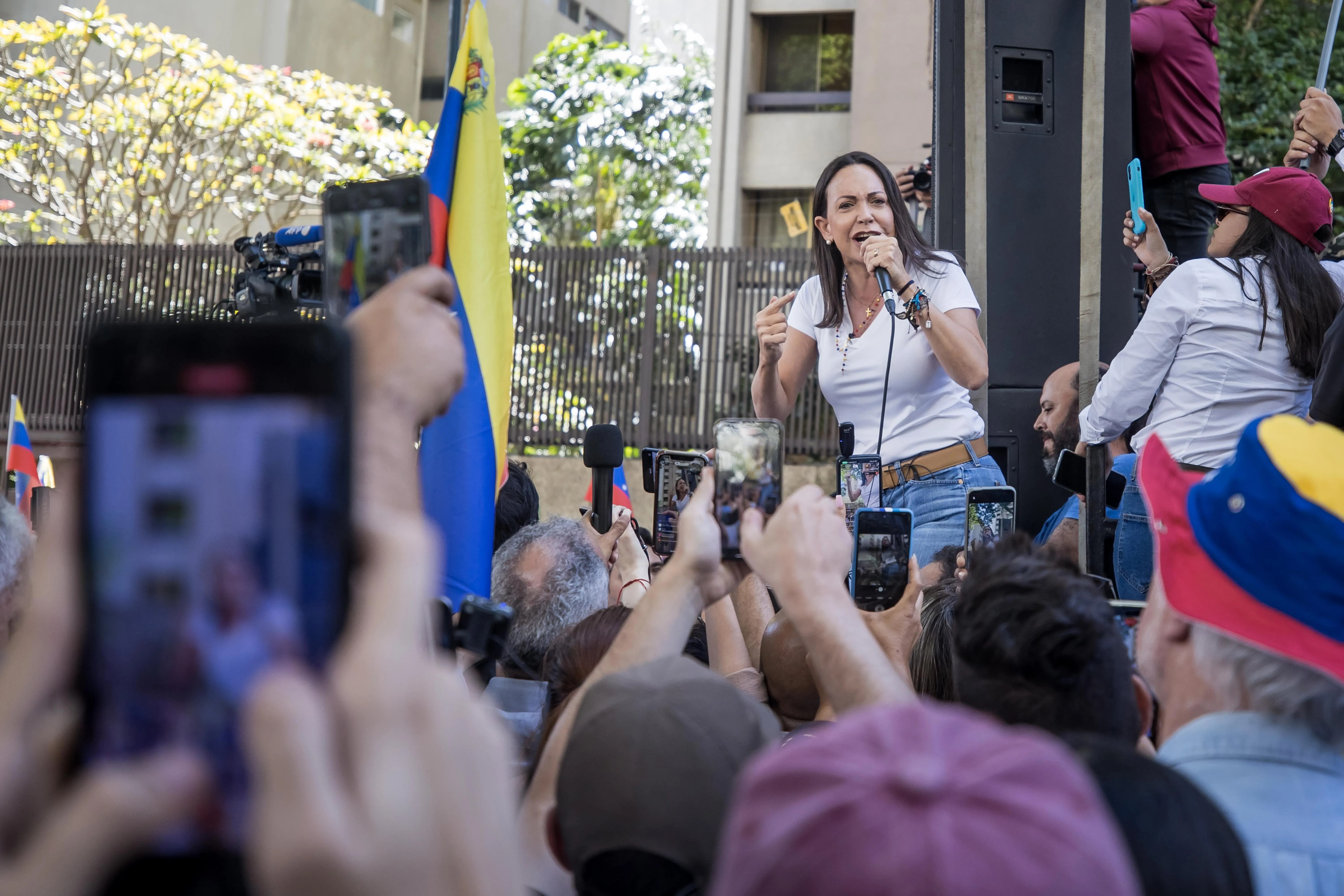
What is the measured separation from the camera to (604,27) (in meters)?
26.4

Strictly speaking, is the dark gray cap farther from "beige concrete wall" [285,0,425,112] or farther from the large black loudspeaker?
"beige concrete wall" [285,0,425,112]

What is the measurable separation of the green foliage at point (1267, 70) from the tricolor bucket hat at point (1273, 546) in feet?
36.6

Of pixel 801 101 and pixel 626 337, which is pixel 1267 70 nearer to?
pixel 801 101

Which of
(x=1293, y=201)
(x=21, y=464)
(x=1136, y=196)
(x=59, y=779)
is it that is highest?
(x=1136, y=196)

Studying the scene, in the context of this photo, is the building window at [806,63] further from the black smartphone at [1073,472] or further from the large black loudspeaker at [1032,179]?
the black smartphone at [1073,472]

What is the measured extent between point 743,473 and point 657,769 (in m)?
0.73

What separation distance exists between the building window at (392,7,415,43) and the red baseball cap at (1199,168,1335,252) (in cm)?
1969

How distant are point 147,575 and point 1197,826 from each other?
1014 millimetres

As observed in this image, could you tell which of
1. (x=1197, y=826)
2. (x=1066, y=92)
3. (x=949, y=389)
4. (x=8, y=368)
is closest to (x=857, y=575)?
(x=949, y=389)

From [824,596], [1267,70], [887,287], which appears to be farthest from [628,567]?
[1267,70]

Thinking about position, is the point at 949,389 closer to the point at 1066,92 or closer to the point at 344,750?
the point at 1066,92

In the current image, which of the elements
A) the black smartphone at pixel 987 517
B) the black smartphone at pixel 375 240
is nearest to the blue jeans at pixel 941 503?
the black smartphone at pixel 987 517

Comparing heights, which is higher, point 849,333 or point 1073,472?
point 849,333

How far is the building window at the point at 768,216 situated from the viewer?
15.5 meters
